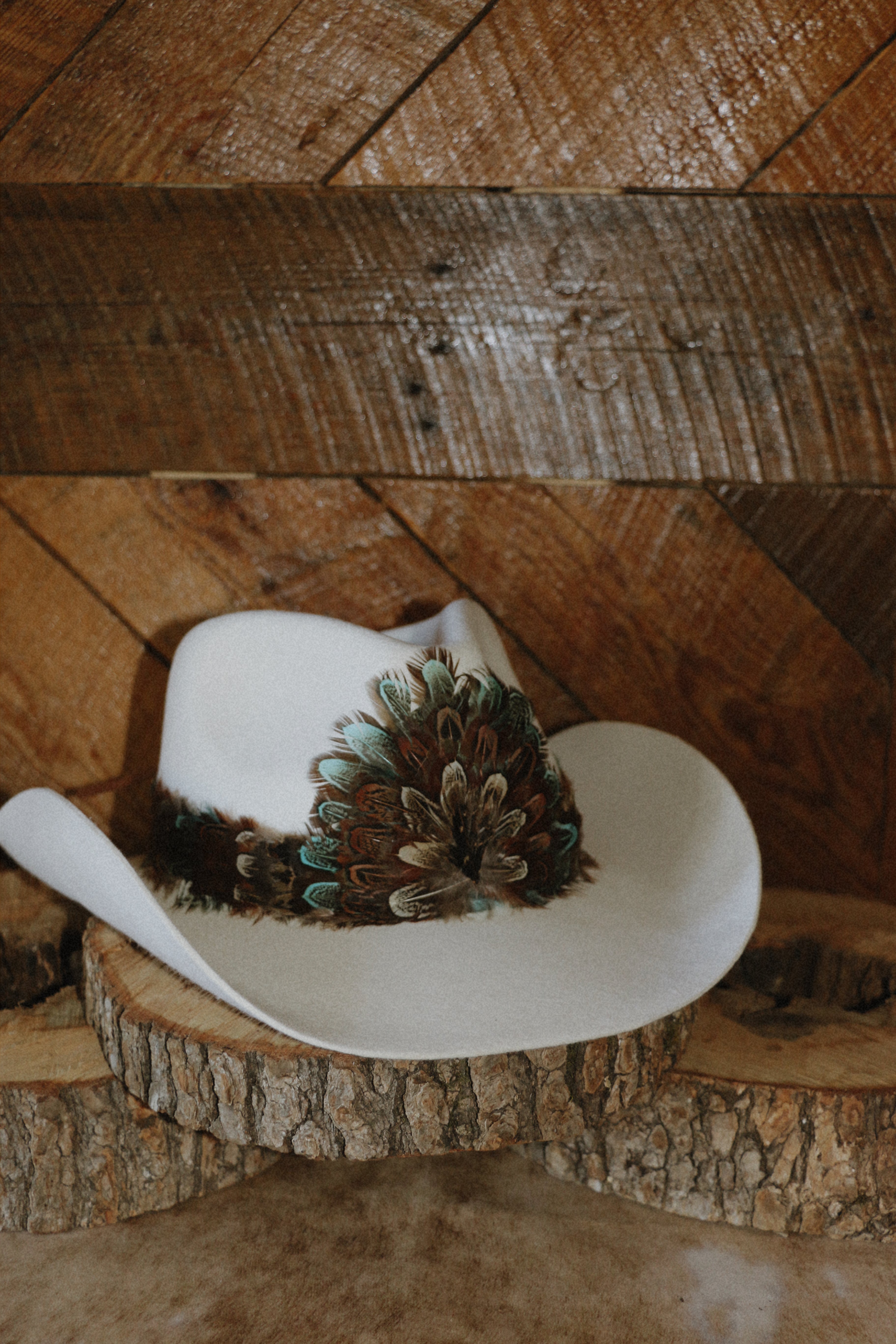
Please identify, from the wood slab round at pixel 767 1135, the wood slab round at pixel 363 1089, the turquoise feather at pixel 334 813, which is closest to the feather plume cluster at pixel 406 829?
the turquoise feather at pixel 334 813

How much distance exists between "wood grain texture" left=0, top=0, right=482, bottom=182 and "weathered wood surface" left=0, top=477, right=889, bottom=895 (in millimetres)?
431

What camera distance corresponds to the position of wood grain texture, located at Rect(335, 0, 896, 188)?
1.34m

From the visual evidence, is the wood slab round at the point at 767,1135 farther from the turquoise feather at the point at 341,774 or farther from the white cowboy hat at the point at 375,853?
the turquoise feather at the point at 341,774

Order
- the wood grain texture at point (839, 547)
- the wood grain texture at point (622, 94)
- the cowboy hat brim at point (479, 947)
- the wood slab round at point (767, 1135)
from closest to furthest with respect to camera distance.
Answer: the cowboy hat brim at point (479, 947)
the wood slab round at point (767, 1135)
the wood grain texture at point (622, 94)
the wood grain texture at point (839, 547)

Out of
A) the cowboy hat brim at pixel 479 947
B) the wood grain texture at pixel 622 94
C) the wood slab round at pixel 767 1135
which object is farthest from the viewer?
the wood grain texture at pixel 622 94

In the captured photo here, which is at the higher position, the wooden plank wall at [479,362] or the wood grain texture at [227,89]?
the wood grain texture at [227,89]

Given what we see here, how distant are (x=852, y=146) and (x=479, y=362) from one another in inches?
22.2

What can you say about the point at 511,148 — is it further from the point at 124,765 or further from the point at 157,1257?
the point at 157,1257

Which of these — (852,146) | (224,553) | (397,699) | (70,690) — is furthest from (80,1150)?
(852,146)

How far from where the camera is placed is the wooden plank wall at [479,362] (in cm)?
137

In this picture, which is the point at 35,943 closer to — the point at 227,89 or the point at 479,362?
the point at 479,362

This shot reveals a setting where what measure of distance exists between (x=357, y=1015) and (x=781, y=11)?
1.34 meters

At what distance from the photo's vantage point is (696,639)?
5.02ft

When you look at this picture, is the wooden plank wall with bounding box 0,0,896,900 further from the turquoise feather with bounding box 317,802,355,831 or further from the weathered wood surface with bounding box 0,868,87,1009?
the turquoise feather with bounding box 317,802,355,831
